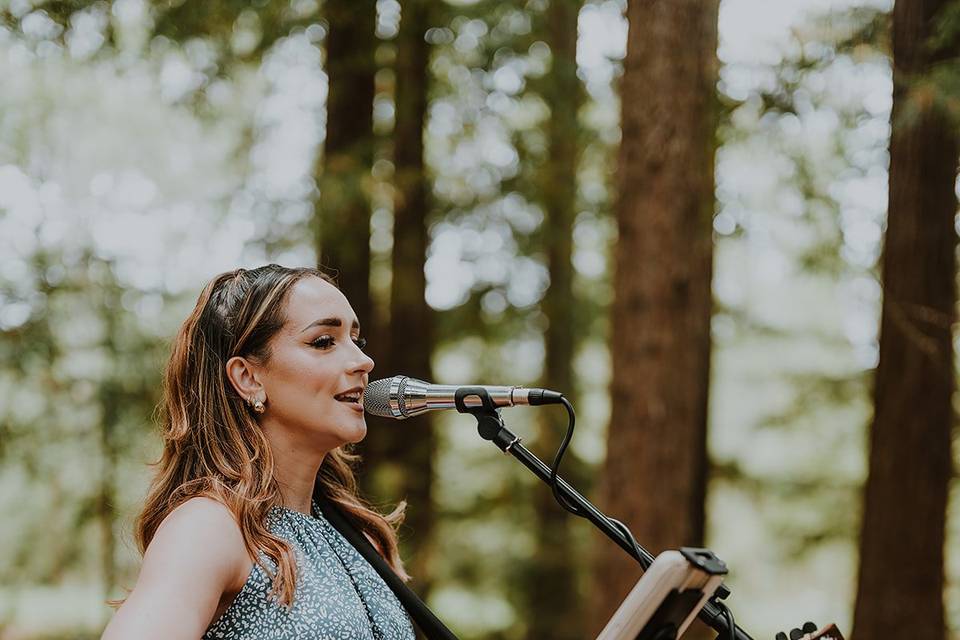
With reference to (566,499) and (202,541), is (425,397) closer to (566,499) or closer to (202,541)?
(566,499)

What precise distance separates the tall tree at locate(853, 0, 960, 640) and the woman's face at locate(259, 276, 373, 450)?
Answer: 5186mm

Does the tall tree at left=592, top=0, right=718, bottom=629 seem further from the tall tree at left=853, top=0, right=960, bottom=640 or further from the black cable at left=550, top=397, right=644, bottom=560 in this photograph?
the black cable at left=550, top=397, right=644, bottom=560

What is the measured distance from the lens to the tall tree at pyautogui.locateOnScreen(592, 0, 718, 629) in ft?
19.9

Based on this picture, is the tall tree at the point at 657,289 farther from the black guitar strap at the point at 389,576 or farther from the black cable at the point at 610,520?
the black cable at the point at 610,520

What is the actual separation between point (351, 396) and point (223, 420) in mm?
364

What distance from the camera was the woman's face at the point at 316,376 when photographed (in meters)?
2.85

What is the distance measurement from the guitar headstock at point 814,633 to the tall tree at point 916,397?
5077mm

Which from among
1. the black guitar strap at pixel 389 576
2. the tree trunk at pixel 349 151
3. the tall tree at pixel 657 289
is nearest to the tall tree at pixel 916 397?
the tall tree at pixel 657 289

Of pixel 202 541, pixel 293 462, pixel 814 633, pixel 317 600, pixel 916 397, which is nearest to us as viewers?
pixel 814 633

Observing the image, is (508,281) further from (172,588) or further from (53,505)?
(172,588)

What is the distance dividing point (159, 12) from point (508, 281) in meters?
5.51

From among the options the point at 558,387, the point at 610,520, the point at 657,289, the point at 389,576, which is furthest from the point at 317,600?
the point at 558,387

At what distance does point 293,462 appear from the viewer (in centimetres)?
297

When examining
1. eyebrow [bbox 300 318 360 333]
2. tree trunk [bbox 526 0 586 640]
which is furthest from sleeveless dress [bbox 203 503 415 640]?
tree trunk [bbox 526 0 586 640]
